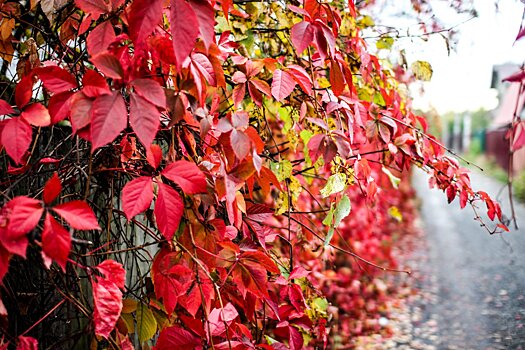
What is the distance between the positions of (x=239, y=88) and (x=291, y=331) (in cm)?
81

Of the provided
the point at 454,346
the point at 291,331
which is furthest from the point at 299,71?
the point at 454,346

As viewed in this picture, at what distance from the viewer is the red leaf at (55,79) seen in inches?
39.6

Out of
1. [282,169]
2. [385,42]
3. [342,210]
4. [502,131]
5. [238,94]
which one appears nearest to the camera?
[238,94]

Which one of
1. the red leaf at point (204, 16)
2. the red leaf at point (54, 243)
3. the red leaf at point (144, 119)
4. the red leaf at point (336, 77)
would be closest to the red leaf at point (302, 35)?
the red leaf at point (336, 77)

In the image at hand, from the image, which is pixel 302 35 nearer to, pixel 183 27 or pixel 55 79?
pixel 183 27

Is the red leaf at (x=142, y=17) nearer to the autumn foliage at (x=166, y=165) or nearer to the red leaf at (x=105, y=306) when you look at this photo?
the autumn foliage at (x=166, y=165)

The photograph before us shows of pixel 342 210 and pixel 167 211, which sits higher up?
pixel 167 211

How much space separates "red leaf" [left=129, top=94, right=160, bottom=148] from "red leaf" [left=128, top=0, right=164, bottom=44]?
0.12m

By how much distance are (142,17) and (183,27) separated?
0.08 meters

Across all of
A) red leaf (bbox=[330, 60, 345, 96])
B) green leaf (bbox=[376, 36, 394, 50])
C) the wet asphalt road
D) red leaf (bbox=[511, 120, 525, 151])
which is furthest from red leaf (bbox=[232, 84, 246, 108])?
the wet asphalt road

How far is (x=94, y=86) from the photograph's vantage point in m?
0.92

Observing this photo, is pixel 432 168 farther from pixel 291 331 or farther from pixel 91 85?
pixel 91 85

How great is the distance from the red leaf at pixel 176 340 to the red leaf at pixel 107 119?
1.88 feet

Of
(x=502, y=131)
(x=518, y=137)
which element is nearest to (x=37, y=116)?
(x=518, y=137)
